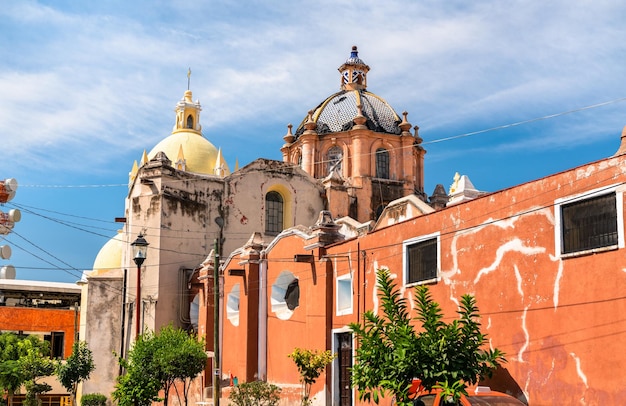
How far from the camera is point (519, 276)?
15.1 m

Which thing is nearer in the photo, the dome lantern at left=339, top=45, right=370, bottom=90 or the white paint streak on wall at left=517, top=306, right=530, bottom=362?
the white paint streak on wall at left=517, top=306, right=530, bottom=362

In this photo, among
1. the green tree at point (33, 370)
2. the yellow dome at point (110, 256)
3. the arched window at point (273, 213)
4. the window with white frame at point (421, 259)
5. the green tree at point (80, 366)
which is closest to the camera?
the window with white frame at point (421, 259)

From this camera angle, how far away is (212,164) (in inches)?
2057

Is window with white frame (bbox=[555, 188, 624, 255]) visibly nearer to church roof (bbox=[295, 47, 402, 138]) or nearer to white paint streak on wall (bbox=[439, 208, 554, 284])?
white paint streak on wall (bbox=[439, 208, 554, 284])

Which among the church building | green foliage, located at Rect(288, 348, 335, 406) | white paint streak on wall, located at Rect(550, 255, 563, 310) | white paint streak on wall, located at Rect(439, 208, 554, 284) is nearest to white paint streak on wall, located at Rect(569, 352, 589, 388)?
white paint streak on wall, located at Rect(550, 255, 563, 310)

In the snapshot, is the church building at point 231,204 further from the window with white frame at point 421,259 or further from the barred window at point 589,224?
the barred window at point 589,224

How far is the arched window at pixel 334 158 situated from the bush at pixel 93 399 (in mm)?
14303

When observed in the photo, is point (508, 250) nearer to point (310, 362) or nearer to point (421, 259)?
point (421, 259)

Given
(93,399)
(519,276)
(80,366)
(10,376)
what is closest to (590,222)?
(519,276)

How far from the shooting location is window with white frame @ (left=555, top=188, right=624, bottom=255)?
13312 millimetres

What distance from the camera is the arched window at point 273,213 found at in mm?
34500

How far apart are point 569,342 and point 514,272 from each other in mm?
1876

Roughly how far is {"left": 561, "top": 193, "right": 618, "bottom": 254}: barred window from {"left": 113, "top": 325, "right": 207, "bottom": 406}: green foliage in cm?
1303

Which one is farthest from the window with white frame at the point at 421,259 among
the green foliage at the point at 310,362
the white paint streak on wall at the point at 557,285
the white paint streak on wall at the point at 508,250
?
the white paint streak on wall at the point at 557,285
